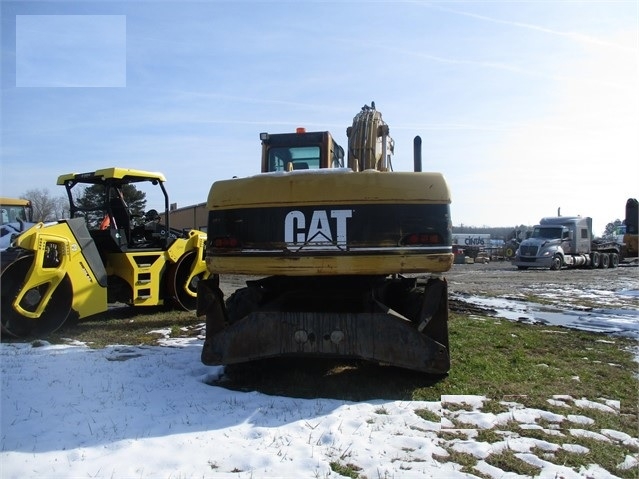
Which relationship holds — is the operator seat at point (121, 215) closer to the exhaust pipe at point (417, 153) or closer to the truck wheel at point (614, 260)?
the exhaust pipe at point (417, 153)

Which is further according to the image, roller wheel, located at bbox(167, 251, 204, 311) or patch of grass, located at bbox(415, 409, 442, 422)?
roller wheel, located at bbox(167, 251, 204, 311)

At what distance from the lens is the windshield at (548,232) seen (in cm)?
3003

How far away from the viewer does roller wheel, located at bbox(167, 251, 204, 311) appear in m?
9.86

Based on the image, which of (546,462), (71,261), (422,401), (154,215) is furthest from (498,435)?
(154,215)

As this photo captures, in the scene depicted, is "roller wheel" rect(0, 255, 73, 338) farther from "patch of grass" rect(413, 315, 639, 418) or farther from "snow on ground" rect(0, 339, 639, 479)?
"patch of grass" rect(413, 315, 639, 418)

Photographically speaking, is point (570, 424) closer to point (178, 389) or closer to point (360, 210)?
point (360, 210)

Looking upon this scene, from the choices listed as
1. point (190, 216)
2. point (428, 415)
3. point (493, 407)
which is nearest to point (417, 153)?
point (493, 407)

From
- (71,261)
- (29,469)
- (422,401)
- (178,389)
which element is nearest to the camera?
(29,469)

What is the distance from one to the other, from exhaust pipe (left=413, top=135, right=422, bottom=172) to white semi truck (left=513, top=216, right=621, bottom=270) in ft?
82.6

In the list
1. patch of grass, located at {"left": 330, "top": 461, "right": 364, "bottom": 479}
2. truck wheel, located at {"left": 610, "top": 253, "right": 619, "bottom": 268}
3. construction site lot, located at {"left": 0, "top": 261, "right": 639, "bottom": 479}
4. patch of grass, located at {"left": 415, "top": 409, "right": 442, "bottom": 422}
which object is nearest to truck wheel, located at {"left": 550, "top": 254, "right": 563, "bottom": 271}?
truck wheel, located at {"left": 610, "top": 253, "right": 619, "bottom": 268}

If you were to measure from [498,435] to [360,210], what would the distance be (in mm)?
2014

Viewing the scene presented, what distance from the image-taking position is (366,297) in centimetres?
539

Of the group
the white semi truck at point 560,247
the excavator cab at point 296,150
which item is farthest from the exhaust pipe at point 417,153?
the white semi truck at point 560,247

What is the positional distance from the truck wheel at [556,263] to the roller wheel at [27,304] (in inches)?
1054
